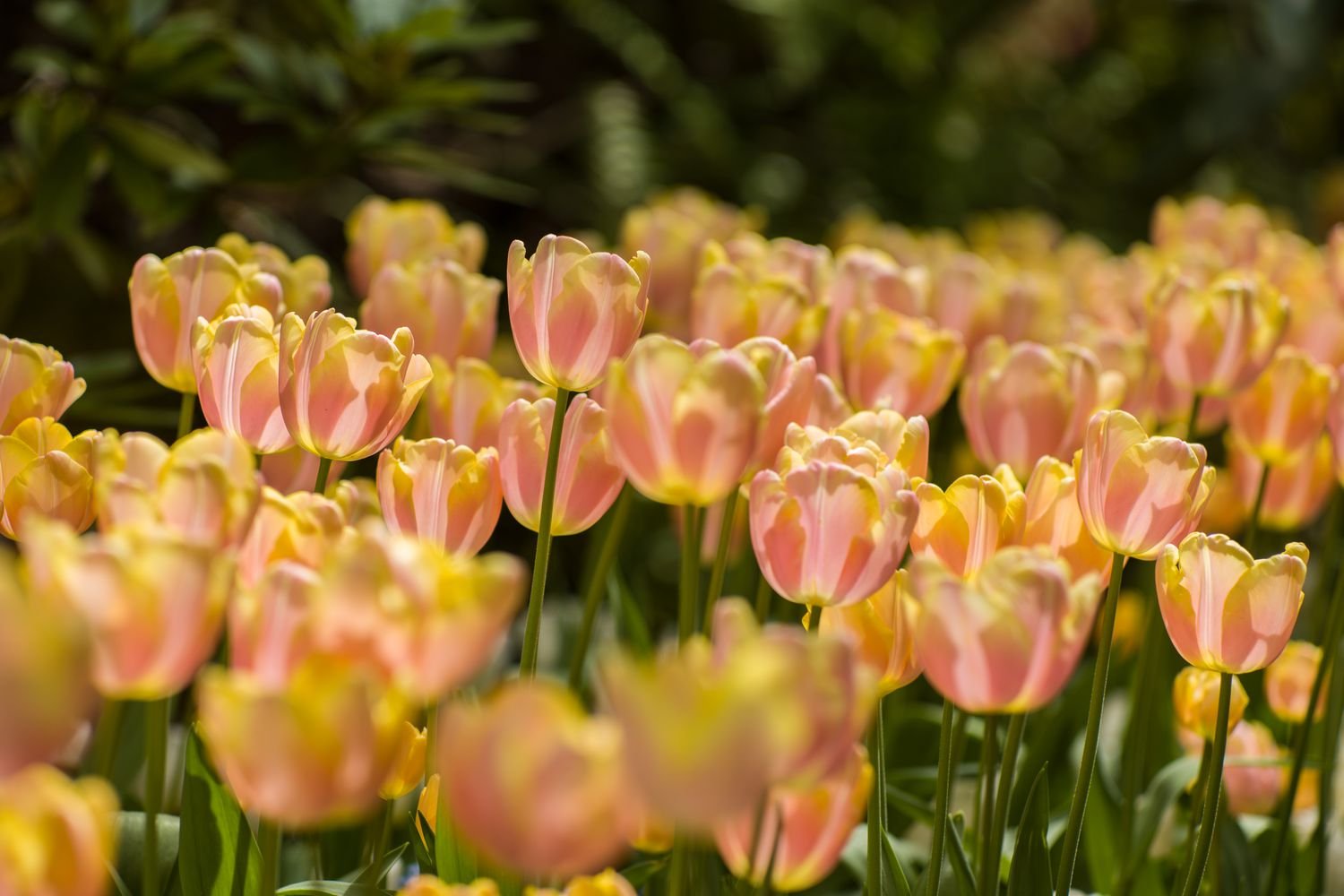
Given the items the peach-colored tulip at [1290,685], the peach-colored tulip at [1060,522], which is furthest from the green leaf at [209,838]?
the peach-colored tulip at [1290,685]

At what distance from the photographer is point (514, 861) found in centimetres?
29

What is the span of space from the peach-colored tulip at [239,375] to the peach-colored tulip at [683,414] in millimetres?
158

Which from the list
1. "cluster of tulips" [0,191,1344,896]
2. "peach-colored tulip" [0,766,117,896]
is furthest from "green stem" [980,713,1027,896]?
"peach-colored tulip" [0,766,117,896]

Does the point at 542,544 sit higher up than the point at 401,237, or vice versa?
the point at 401,237

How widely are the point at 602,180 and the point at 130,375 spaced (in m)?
1.04

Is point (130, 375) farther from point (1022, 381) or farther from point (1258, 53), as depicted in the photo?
point (1258, 53)

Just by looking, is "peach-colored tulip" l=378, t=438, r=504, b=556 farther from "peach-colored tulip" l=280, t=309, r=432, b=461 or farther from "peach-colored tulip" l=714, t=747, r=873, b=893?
"peach-colored tulip" l=714, t=747, r=873, b=893

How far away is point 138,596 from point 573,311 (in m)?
0.22

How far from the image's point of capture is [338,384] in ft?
1.57

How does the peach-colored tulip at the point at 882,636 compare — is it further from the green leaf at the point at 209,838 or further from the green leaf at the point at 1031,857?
Answer: the green leaf at the point at 209,838

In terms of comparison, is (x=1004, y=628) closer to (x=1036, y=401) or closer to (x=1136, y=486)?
(x=1136, y=486)

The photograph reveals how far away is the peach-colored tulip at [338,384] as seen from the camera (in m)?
0.48

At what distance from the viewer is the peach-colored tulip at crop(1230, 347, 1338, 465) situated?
75 cm

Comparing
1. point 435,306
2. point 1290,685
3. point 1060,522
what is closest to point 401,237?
point 435,306
